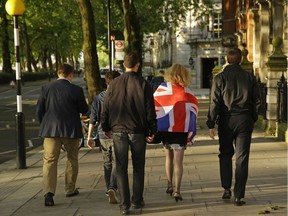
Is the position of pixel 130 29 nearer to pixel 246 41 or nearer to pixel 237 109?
pixel 246 41

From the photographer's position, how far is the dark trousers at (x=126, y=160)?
22.4 ft

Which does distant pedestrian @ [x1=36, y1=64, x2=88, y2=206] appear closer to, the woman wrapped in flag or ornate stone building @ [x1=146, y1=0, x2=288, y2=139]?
the woman wrapped in flag

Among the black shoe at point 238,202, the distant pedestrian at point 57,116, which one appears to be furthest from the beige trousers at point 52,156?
the black shoe at point 238,202

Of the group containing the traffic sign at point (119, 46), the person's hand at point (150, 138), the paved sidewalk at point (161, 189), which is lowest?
the paved sidewalk at point (161, 189)

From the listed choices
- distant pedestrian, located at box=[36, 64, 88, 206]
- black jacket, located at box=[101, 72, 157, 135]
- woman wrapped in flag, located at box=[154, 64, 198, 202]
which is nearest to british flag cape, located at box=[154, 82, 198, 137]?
woman wrapped in flag, located at box=[154, 64, 198, 202]

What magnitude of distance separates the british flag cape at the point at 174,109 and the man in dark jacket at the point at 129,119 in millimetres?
511

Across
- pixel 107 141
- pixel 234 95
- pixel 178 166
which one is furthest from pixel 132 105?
pixel 234 95

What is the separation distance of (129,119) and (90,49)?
12116 mm

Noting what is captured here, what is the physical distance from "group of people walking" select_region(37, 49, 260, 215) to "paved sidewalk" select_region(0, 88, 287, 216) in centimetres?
22

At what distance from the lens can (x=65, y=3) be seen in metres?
40.2

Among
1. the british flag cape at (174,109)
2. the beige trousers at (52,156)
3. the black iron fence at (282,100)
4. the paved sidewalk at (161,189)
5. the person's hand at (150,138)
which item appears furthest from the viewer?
the black iron fence at (282,100)

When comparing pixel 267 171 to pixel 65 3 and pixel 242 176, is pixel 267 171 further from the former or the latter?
pixel 65 3

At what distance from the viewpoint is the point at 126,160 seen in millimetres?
6918

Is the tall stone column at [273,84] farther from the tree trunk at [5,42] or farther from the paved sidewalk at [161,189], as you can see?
the tree trunk at [5,42]
